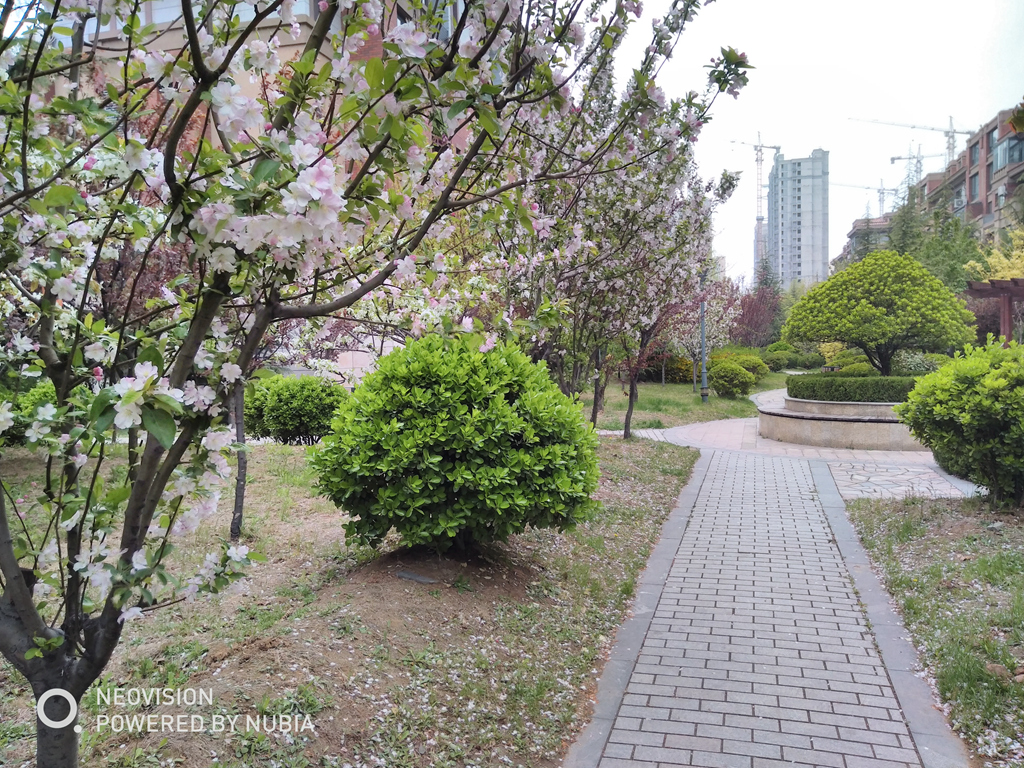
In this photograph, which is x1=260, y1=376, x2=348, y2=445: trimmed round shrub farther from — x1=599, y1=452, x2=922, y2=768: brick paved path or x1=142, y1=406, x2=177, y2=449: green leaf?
x1=142, y1=406, x2=177, y2=449: green leaf

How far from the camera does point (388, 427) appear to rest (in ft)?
14.5

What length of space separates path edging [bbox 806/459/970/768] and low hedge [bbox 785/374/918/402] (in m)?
7.54

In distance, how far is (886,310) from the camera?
45.8 feet

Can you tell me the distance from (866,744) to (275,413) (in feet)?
29.8

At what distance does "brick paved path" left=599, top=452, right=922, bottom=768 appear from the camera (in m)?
3.24

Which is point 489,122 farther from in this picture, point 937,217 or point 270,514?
point 937,217

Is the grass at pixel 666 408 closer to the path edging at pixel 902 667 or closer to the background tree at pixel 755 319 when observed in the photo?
the path edging at pixel 902 667

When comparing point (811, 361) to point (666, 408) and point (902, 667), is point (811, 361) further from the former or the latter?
point (902, 667)

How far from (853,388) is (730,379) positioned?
8.03m

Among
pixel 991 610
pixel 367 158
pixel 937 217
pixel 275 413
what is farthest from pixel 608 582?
pixel 937 217

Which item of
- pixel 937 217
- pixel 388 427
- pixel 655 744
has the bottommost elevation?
pixel 655 744

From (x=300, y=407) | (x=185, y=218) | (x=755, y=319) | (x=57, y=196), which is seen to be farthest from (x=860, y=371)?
(x=755, y=319)

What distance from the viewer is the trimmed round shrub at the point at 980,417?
20.2 ft

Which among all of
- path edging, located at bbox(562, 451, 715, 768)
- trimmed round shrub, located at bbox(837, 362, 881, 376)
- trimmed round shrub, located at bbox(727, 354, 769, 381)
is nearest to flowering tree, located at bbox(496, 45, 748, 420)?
path edging, located at bbox(562, 451, 715, 768)
